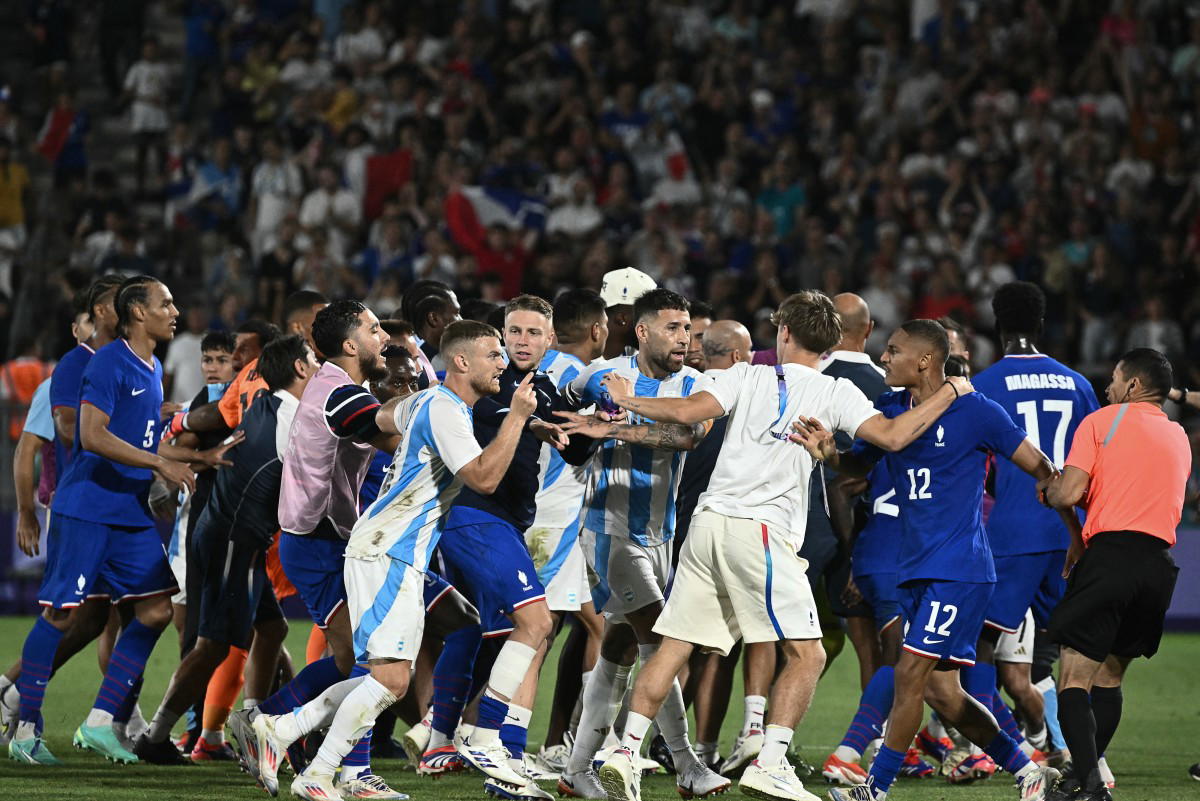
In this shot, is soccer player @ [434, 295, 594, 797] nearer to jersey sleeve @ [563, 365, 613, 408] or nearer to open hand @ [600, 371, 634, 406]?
jersey sleeve @ [563, 365, 613, 408]

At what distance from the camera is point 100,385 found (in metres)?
8.81

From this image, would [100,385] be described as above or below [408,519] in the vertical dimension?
above

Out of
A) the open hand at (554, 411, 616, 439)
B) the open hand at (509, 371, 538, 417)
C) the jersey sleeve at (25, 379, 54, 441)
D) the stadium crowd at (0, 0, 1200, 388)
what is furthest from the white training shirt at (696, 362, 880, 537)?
the stadium crowd at (0, 0, 1200, 388)

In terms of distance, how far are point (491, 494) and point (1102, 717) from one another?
3.10 meters

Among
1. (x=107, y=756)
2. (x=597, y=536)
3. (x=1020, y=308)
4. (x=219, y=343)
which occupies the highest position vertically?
(x=1020, y=308)

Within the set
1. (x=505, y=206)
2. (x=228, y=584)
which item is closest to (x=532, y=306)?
(x=228, y=584)

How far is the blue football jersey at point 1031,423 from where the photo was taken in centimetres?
867

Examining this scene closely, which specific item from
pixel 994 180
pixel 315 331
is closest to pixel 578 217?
pixel 994 180

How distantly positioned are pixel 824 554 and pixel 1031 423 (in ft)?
4.31

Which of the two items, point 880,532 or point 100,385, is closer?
point 880,532

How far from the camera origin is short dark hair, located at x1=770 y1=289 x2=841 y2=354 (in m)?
7.58

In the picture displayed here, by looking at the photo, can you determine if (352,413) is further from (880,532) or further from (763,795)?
(880,532)

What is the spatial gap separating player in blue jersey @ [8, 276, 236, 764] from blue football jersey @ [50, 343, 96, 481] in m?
0.46

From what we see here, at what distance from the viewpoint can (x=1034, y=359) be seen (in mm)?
8820
